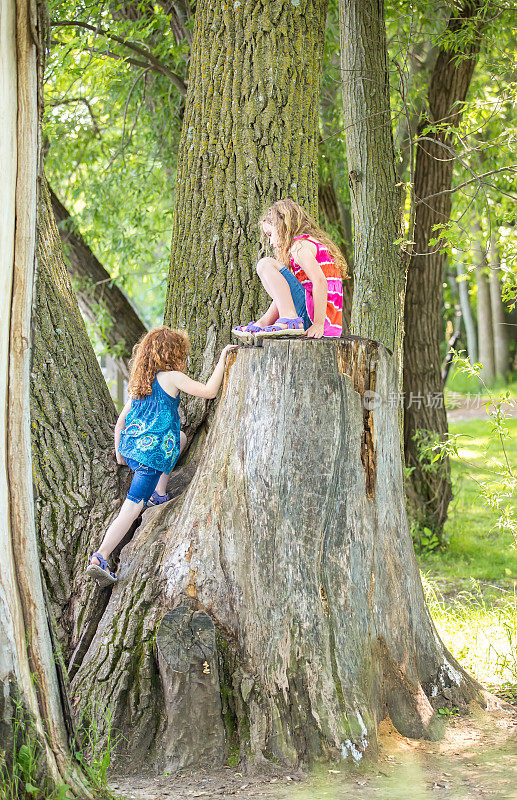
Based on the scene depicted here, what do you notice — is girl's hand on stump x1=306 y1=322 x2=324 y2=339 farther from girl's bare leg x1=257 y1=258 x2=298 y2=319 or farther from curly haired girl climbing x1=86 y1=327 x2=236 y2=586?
curly haired girl climbing x1=86 y1=327 x2=236 y2=586

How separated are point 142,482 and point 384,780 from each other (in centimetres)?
177

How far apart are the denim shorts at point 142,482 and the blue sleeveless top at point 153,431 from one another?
3cm

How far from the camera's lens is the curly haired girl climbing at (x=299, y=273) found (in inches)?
163

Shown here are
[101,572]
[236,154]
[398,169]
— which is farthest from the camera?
[398,169]

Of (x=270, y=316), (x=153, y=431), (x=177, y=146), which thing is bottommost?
(x=153, y=431)

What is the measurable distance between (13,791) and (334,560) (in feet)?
5.34

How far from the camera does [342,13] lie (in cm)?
589

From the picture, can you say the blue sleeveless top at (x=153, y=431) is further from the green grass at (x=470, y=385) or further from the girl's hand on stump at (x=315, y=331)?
the green grass at (x=470, y=385)

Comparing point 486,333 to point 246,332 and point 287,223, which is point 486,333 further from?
point 246,332

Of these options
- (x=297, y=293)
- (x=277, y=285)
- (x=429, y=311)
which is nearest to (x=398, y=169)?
(x=429, y=311)

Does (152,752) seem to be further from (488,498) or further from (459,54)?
(459,54)

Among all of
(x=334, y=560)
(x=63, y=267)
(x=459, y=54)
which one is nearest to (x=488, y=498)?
(x=334, y=560)

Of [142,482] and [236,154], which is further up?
[236,154]

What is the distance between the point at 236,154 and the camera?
471cm
